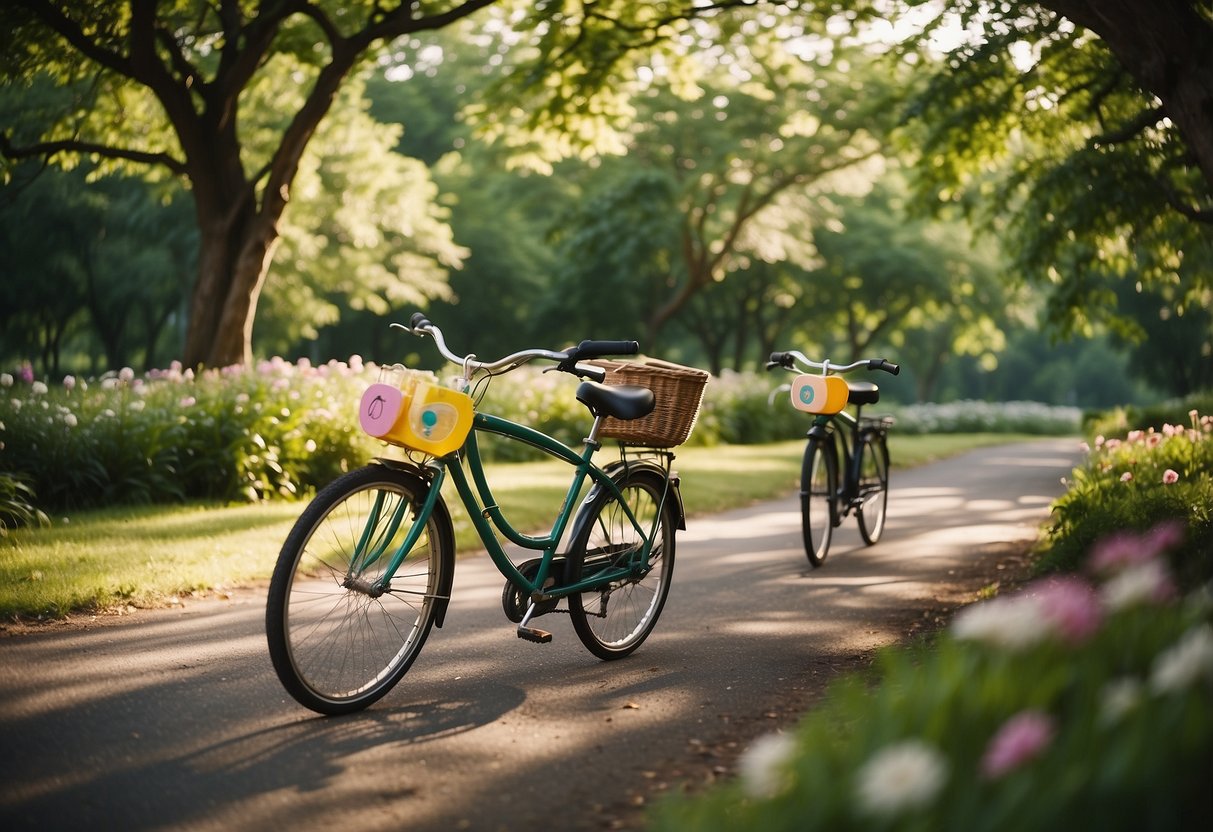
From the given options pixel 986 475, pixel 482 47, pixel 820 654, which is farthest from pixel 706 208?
pixel 820 654

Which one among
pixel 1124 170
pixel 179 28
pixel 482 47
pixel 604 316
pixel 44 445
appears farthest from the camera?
pixel 482 47

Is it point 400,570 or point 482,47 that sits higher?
point 482,47

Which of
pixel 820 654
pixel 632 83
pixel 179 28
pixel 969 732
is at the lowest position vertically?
pixel 820 654

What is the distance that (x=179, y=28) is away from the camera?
48.2 feet

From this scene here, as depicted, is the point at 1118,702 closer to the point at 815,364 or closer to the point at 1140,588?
the point at 1140,588

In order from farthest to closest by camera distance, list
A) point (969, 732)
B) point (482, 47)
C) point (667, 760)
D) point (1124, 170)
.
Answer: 1. point (482, 47)
2. point (1124, 170)
3. point (667, 760)
4. point (969, 732)

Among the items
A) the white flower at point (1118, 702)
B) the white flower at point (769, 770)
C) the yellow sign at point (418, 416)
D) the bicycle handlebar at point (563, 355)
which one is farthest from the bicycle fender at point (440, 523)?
the white flower at point (1118, 702)

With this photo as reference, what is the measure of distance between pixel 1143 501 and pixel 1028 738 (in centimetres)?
551

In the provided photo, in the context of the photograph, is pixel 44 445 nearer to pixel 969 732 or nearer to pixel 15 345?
pixel 969 732

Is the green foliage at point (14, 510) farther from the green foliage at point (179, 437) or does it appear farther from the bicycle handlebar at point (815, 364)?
the bicycle handlebar at point (815, 364)

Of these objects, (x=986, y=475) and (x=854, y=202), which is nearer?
(x=986, y=475)

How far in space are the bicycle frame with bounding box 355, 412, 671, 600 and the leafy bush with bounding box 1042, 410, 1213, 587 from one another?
2585 mm

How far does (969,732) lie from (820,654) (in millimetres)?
3214

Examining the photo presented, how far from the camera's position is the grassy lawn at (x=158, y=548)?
6180mm
